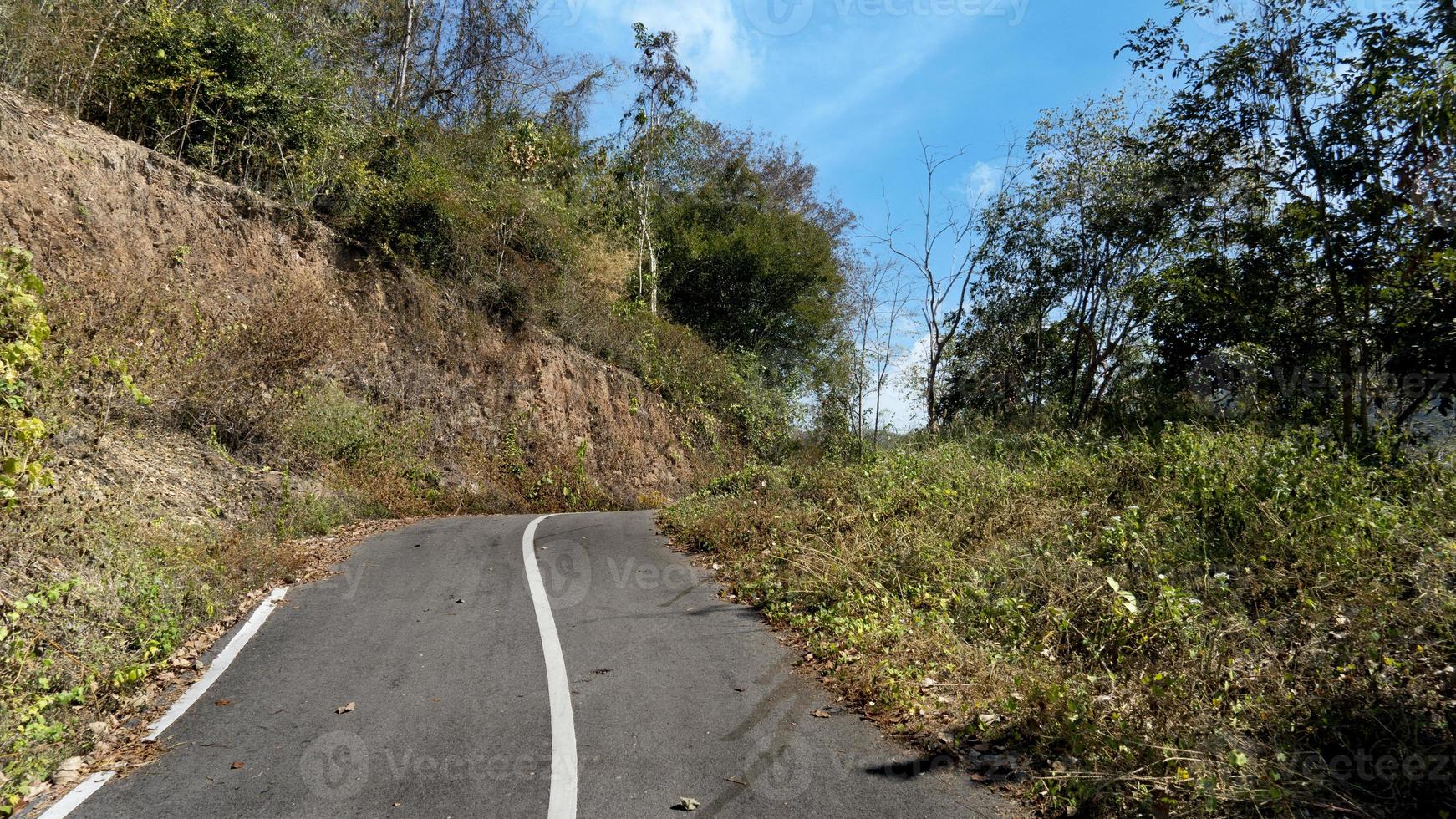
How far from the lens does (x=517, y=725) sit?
5.41 m

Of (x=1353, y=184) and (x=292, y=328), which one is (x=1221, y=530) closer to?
(x=1353, y=184)

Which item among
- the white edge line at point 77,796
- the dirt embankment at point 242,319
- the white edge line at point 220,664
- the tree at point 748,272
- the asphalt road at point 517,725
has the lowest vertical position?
the white edge line at point 77,796

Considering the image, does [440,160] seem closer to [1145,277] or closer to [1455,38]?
[1145,277]

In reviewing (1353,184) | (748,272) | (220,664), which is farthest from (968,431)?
(748,272)

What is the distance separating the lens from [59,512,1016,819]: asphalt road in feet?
14.6

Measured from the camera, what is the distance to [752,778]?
15.4 ft

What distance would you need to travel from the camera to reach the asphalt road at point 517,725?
4.44 metres

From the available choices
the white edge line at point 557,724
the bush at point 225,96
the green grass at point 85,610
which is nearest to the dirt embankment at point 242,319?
the bush at point 225,96

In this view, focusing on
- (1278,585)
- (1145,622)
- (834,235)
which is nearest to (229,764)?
(1145,622)

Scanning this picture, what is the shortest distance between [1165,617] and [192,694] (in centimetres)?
722

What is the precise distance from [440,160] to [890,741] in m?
20.9

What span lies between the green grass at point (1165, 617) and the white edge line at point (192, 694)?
16.0 feet

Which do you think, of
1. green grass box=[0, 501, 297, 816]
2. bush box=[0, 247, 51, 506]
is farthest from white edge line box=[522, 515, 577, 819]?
bush box=[0, 247, 51, 506]

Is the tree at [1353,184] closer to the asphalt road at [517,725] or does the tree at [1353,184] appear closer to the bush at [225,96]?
the asphalt road at [517,725]
